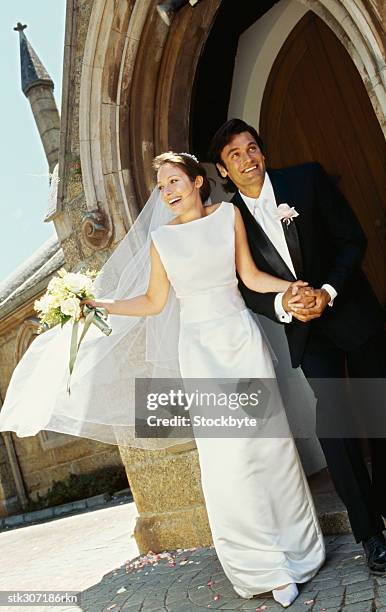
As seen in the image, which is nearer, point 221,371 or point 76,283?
point 221,371

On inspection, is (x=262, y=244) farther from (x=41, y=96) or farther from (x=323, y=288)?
(x=41, y=96)

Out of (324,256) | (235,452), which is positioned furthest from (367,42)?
(235,452)

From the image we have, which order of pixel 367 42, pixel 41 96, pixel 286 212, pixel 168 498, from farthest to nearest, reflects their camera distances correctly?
pixel 41 96 < pixel 168 498 < pixel 367 42 < pixel 286 212

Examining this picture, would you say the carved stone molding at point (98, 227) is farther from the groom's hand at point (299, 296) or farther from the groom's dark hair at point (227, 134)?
the groom's hand at point (299, 296)

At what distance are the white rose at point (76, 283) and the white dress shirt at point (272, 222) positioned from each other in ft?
3.09

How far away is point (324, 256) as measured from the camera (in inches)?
134

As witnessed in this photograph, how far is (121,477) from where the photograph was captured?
12734mm

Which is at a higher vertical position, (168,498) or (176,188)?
(176,188)

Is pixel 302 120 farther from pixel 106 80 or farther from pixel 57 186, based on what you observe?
pixel 57 186

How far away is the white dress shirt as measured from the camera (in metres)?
3.32

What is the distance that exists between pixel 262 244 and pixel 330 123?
1692mm

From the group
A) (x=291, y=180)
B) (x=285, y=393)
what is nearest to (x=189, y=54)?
(x=291, y=180)

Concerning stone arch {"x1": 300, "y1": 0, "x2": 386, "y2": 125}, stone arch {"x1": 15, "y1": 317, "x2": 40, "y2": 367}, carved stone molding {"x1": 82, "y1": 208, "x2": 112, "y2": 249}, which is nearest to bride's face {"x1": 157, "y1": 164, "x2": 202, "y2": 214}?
stone arch {"x1": 300, "y1": 0, "x2": 386, "y2": 125}

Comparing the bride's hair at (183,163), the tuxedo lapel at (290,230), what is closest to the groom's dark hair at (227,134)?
the bride's hair at (183,163)
